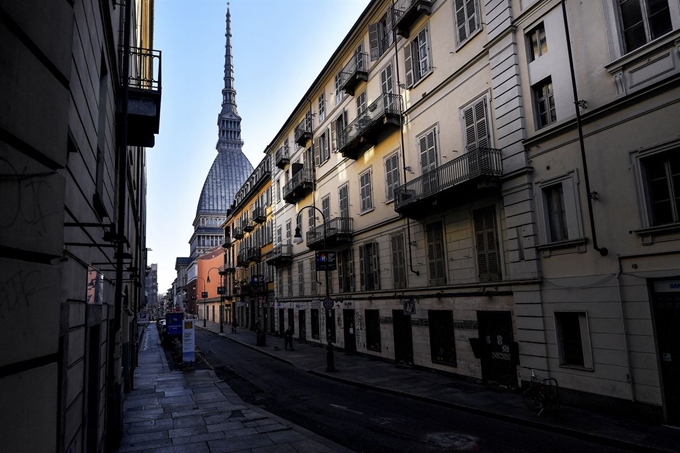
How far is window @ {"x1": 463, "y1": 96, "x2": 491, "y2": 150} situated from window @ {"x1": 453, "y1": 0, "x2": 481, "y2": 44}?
9.75ft

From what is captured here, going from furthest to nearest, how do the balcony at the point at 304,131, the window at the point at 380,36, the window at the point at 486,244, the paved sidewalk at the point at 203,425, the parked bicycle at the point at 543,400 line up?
1. the balcony at the point at 304,131
2. the window at the point at 380,36
3. the window at the point at 486,244
4. the parked bicycle at the point at 543,400
5. the paved sidewalk at the point at 203,425

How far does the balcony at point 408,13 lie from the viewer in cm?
2058

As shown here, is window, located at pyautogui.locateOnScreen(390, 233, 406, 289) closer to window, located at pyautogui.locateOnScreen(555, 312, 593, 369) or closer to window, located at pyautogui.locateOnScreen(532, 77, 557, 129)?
window, located at pyautogui.locateOnScreen(555, 312, 593, 369)

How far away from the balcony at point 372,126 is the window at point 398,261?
581 centimetres

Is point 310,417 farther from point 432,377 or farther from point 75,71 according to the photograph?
point 75,71

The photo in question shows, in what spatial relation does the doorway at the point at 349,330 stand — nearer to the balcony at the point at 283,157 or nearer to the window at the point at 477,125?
the window at the point at 477,125

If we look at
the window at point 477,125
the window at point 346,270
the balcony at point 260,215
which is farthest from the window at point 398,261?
the balcony at point 260,215

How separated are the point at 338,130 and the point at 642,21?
20.7 m

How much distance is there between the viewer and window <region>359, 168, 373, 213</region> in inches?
1042

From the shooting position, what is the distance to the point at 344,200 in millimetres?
29906

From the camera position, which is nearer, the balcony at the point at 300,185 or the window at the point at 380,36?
the window at the point at 380,36

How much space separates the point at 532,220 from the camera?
49.4 ft

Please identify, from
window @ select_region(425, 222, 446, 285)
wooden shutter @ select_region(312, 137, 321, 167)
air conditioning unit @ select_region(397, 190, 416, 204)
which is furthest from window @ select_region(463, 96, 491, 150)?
wooden shutter @ select_region(312, 137, 321, 167)

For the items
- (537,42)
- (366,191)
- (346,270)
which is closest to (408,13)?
(537,42)
